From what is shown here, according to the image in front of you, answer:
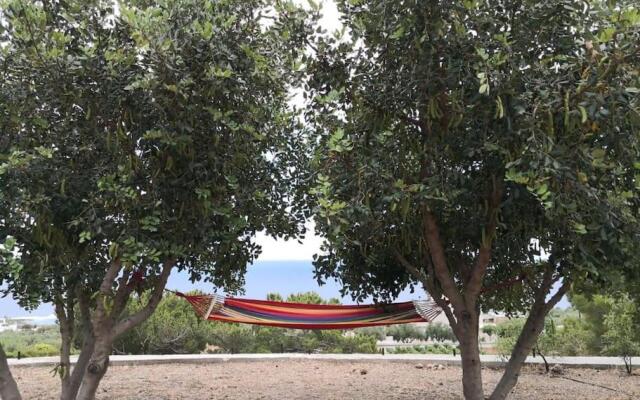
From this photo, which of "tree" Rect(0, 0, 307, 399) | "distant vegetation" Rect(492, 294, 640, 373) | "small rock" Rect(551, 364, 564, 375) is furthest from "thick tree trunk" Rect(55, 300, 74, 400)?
"distant vegetation" Rect(492, 294, 640, 373)

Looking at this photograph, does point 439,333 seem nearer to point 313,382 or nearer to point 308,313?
point 313,382

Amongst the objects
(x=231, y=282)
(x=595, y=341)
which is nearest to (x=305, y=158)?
(x=231, y=282)

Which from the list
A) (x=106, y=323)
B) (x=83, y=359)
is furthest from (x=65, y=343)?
(x=106, y=323)

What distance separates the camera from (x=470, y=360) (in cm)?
322

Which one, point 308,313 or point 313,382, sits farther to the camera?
point 313,382

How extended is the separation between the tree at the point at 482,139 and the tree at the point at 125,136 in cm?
44

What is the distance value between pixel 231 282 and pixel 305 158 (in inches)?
39.6

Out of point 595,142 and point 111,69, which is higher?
point 111,69

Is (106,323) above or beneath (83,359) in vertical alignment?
above

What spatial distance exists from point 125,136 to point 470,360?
2238 millimetres

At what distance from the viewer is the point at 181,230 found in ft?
9.48

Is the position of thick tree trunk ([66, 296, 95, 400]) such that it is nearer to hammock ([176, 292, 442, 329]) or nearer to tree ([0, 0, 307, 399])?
tree ([0, 0, 307, 399])

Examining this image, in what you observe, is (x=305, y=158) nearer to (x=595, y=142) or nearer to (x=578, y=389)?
(x=595, y=142)

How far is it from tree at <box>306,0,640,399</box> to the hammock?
915 millimetres
